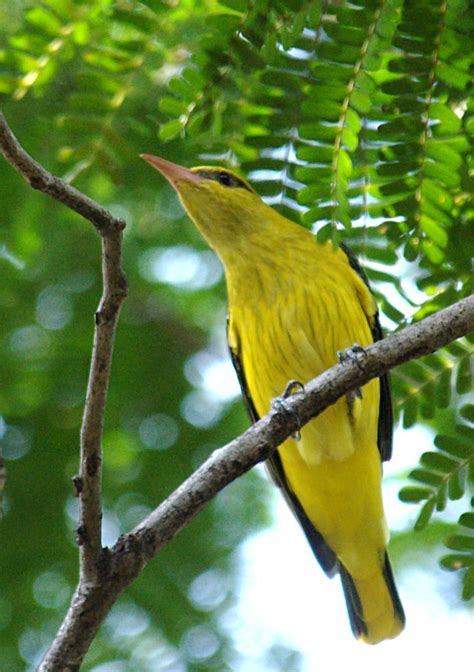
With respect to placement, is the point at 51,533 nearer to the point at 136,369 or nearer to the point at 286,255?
the point at 136,369

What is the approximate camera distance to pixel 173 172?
409cm

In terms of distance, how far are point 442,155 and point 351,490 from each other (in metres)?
1.86

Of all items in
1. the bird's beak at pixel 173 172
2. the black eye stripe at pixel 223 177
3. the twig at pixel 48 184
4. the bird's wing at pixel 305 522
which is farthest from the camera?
the bird's wing at pixel 305 522

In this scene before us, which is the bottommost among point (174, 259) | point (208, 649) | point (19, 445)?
point (208, 649)

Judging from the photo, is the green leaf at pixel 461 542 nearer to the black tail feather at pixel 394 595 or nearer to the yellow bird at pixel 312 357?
the yellow bird at pixel 312 357

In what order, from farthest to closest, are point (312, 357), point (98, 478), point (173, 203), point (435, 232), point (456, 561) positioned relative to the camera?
point (173, 203) → point (312, 357) → point (456, 561) → point (435, 232) → point (98, 478)

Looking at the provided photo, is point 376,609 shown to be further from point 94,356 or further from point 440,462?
point 94,356

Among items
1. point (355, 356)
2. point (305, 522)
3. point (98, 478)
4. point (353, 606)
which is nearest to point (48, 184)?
point (98, 478)

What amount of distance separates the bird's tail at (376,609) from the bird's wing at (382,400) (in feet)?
1.87

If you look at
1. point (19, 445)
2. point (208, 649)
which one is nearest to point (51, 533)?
point (19, 445)

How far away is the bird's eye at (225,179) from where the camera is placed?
4172 mm

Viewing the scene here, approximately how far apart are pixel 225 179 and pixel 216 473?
1893 millimetres

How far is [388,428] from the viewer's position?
430 centimetres

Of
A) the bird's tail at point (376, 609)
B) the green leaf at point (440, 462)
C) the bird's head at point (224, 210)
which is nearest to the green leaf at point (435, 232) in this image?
the green leaf at point (440, 462)
